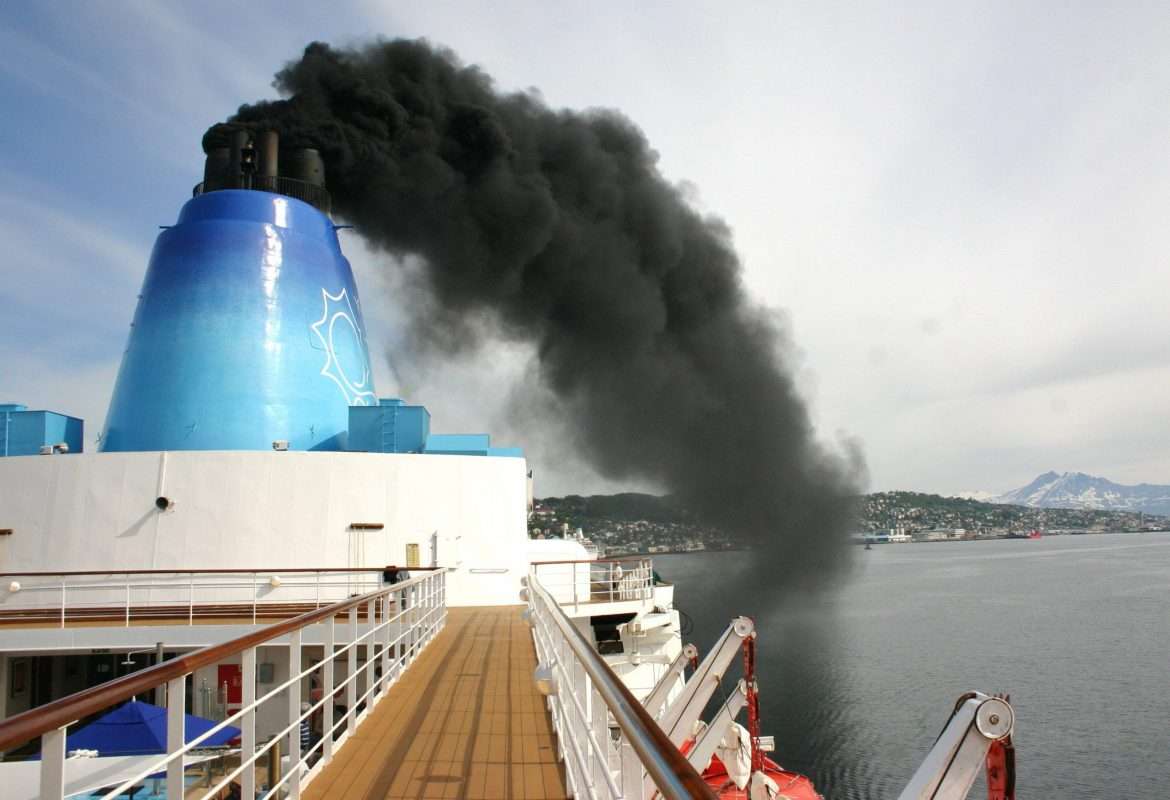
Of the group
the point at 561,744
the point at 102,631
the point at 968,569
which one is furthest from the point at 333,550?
the point at 968,569

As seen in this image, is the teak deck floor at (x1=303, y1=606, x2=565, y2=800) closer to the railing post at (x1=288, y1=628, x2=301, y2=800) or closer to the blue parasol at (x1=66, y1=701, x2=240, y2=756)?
the railing post at (x1=288, y1=628, x2=301, y2=800)

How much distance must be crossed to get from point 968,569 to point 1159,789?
63321 mm

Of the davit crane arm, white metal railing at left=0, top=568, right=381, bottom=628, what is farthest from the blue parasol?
the davit crane arm

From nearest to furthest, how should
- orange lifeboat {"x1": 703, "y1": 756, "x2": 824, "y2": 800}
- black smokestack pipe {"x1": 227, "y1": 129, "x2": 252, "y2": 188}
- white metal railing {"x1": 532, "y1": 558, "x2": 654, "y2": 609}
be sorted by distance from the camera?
orange lifeboat {"x1": 703, "y1": 756, "x2": 824, "y2": 800} → white metal railing {"x1": 532, "y1": 558, "x2": 654, "y2": 609} → black smokestack pipe {"x1": 227, "y1": 129, "x2": 252, "y2": 188}

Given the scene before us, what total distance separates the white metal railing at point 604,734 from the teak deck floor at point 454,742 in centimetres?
18

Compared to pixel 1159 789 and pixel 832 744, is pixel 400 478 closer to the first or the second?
pixel 832 744

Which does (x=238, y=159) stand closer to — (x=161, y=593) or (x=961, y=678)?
(x=161, y=593)

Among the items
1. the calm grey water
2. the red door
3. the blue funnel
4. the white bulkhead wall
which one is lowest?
the calm grey water

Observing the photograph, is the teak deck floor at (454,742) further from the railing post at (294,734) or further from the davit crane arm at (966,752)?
the davit crane arm at (966,752)

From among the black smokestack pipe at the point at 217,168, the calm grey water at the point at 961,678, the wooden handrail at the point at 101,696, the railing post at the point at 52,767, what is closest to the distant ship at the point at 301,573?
the black smokestack pipe at the point at 217,168

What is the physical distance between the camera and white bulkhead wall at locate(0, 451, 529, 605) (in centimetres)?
1270

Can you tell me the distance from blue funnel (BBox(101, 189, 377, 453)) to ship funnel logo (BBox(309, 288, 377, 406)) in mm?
28

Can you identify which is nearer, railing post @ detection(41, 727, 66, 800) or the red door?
railing post @ detection(41, 727, 66, 800)

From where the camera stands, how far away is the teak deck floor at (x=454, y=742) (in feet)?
13.3
